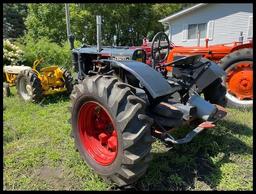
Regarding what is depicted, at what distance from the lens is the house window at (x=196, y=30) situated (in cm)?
1466

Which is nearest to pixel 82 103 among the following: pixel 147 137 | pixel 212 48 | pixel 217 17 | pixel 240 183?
pixel 147 137

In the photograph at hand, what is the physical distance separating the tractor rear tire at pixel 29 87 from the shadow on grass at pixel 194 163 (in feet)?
9.97

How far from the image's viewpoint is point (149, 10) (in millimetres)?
21656

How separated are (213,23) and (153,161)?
41.6 feet

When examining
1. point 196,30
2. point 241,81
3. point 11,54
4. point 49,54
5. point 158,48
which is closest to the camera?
point 158,48

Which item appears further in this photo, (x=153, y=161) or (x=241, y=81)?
(x=241, y=81)

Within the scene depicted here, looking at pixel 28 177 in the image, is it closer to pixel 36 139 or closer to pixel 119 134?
pixel 36 139

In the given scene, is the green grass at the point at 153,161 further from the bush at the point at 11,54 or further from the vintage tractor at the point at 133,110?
the bush at the point at 11,54

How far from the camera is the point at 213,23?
14.1m

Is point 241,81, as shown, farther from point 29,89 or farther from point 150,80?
point 29,89

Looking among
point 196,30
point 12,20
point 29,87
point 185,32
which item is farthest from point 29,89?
point 12,20

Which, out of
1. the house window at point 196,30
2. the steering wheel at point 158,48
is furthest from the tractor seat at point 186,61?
the house window at point 196,30

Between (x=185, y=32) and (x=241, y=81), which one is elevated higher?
(x=185, y=32)

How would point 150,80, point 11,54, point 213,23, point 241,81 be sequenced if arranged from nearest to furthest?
point 150,80, point 241,81, point 11,54, point 213,23
